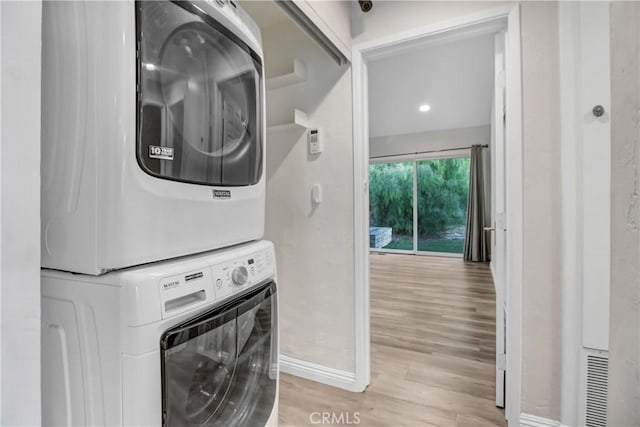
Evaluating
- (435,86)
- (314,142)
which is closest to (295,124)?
(314,142)

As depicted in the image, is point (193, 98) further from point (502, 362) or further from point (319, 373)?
point (502, 362)

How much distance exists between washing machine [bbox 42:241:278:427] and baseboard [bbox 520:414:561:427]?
1432 millimetres

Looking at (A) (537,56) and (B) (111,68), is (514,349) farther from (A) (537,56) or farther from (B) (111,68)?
(B) (111,68)

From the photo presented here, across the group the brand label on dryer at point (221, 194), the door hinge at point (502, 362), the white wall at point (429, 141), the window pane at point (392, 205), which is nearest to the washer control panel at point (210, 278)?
the brand label on dryer at point (221, 194)

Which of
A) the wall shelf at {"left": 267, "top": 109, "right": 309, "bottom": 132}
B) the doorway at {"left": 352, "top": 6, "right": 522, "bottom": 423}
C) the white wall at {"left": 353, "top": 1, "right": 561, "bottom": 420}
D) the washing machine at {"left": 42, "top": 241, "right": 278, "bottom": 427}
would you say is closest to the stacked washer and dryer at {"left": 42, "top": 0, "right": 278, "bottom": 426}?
the washing machine at {"left": 42, "top": 241, "right": 278, "bottom": 427}

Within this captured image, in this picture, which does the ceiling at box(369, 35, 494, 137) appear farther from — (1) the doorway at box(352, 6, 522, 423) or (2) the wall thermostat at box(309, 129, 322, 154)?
(2) the wall thermostat at box(309, 129, 322, 154)

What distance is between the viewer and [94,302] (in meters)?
0.66

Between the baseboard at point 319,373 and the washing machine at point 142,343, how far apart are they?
3.62ft

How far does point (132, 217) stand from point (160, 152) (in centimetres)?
17

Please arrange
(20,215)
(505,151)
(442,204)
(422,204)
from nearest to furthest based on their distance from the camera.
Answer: (20,215)
(505,151)
(442,204)
(422,204)

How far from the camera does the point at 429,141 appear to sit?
5945 mm

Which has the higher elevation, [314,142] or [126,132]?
[314,142]

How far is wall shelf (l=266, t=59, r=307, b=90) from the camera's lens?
1806mm

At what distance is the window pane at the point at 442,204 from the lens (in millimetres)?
5977
